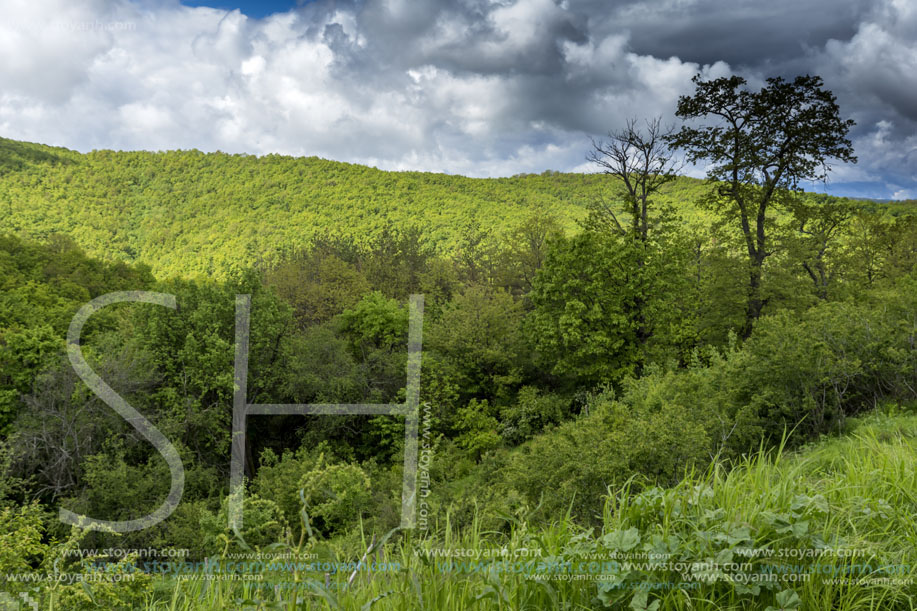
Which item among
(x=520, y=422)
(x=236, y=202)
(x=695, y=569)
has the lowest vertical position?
(x=520, y=422)

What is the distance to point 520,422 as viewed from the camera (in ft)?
66.1

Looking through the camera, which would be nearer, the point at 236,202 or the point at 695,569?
the point at 695,569

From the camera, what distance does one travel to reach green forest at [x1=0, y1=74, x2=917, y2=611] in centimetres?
203

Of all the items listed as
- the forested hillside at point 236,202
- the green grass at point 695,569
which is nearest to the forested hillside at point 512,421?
the green grass at point 695,569

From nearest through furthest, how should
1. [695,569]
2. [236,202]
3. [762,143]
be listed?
[695,569] → [762,143] → [236,202]

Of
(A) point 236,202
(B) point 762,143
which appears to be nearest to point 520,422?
(B) point 762,143

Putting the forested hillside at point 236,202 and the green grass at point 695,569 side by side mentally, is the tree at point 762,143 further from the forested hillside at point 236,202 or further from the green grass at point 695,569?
the forested hillside at point 236,202

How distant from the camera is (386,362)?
22516mm

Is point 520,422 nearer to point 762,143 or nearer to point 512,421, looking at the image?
point 512,421

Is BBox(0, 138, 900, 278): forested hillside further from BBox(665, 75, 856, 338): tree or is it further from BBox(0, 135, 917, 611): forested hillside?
BBox(665, 75, 856, 338): tree

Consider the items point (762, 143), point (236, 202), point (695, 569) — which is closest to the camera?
point (695, 569)

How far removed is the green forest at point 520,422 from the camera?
6.64 ft

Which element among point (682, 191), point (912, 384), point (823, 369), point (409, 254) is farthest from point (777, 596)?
point (682, 191)

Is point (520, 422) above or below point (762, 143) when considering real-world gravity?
below
